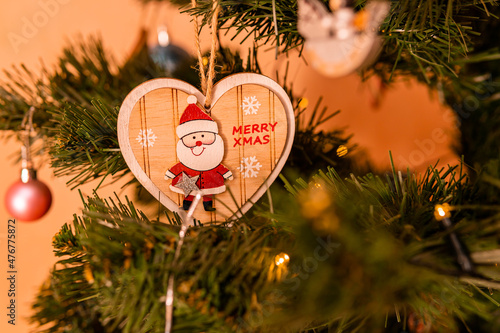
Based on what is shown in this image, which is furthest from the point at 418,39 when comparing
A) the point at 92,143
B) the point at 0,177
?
the point at 0,177

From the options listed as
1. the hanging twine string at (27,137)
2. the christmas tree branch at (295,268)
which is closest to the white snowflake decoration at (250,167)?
the christmas tree branch at (295,268)

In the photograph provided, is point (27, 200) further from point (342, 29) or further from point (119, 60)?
point (342, 29)

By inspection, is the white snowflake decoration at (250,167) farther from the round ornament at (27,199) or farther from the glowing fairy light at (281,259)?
the round ornament at (27,199)

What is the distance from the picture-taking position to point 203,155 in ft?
1.29

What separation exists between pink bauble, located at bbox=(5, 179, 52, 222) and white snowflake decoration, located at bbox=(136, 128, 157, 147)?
0.86ft

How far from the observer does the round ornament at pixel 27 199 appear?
0.53 meters

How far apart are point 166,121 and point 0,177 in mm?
605

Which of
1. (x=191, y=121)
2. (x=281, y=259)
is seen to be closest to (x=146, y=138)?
(x=191, y=121)

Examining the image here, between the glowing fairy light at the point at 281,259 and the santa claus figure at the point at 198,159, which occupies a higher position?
the santa claus figure at the point at 198,159

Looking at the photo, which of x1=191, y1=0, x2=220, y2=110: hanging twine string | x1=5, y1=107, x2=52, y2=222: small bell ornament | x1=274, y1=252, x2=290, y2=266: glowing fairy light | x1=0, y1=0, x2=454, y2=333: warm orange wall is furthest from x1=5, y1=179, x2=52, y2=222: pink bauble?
x1=274, y1=252, x2=290, y2=266: glowing fairy light

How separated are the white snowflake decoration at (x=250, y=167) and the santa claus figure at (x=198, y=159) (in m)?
0.02

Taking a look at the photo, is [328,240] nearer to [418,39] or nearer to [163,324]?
[163,324]

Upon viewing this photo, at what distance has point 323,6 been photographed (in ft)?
1.23

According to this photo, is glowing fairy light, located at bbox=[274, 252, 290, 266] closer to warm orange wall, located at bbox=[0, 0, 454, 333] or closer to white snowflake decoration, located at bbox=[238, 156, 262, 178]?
white snowflake decoration, located at bbox=[238, 156, 262, 178]
